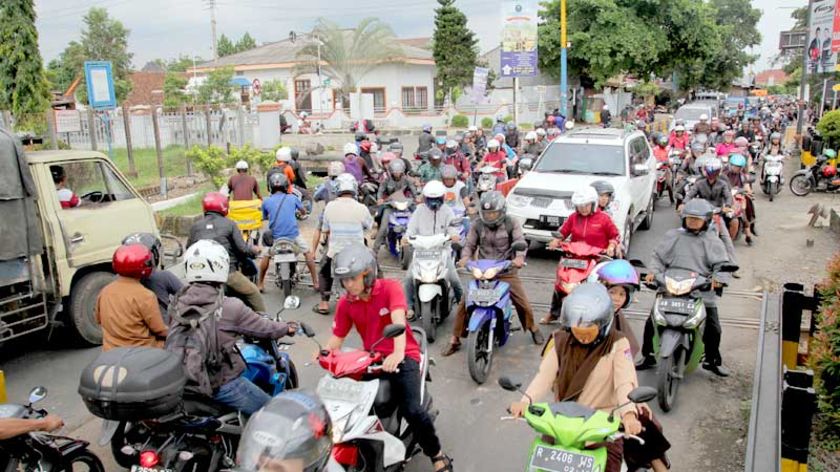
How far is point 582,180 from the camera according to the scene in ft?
35.5

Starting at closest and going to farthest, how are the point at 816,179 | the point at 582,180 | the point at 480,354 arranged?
the point at 480,354
the point at 582,180
the point at 816,179

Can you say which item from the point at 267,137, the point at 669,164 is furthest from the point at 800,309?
the point at 267,137

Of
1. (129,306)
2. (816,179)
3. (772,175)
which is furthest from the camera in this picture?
(816,179)

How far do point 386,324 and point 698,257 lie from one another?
3.17 meters

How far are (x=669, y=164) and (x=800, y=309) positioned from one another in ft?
34.2

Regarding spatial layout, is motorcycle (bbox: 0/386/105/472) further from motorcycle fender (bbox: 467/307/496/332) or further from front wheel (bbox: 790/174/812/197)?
front wheel (bbox: 790/174/812/197)

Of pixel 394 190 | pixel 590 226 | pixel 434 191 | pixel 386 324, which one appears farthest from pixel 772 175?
pixel 386 324

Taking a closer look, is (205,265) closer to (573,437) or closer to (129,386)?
(129,386)

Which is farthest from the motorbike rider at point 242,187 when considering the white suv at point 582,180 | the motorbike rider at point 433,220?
the white suv at point 582,180

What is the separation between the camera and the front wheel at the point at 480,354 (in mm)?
6141

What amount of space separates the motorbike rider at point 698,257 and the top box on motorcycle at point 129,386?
426 cm

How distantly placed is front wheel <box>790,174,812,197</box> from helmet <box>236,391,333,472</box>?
1626cm

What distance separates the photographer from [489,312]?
20.9 ft

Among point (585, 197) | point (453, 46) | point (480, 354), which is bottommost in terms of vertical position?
point (480, 354)
